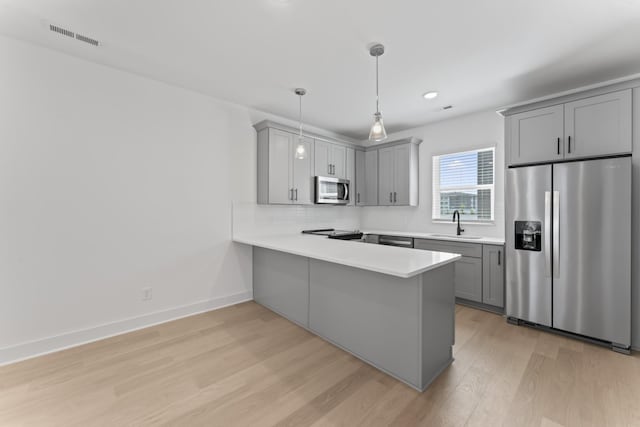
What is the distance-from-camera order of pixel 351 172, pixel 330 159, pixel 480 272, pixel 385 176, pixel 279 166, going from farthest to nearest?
pixel 351 172 → pixel 385 176 → pixel 330 159 → pixel 279 166 → pixel 480 272

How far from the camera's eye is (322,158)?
433 cm

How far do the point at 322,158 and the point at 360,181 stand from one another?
3.38 ft

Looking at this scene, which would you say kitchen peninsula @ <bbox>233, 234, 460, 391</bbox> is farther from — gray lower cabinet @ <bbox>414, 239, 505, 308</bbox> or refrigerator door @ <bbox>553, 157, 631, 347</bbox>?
refrigerator door @ <bbox>553, 157, 631, 347</bbox>

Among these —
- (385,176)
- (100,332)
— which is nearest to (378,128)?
(385,176)

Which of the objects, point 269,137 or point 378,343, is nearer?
point 378,343

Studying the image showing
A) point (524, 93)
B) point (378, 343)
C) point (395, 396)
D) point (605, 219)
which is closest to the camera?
point (395, 396)

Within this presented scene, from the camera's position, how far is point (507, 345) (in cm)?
251

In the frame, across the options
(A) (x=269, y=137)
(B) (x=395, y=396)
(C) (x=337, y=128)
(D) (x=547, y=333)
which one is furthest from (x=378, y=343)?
(C) (x=337, y=128)

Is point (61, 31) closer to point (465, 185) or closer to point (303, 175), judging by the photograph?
point (303, 175)

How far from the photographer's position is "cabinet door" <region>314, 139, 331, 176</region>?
4.24m

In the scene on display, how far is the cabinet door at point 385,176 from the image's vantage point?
15.3ft

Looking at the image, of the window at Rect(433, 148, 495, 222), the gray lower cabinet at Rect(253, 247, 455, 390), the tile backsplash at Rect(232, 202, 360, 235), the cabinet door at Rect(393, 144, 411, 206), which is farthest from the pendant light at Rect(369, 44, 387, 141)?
the window at Rect(433, 148, 495, 222)

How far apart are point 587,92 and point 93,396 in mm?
4835

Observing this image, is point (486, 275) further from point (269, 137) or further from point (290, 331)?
point (269, 137)
